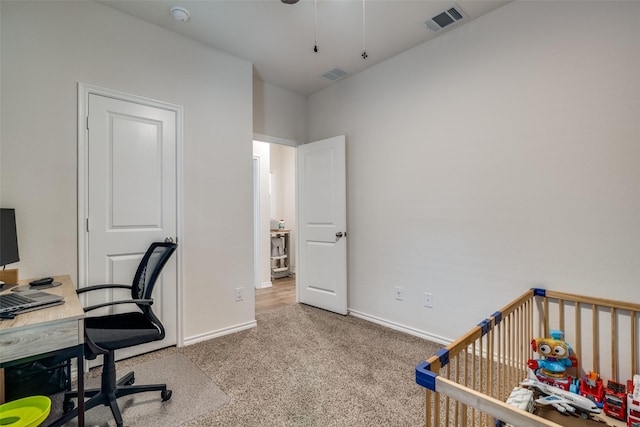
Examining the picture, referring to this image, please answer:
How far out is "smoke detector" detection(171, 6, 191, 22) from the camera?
2.26 meters

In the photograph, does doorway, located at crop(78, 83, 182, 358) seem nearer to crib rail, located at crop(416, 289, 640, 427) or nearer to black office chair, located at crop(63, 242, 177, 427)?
black office chair, located at crop(63, 242, 177, 427)

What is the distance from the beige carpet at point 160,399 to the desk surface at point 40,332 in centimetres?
74

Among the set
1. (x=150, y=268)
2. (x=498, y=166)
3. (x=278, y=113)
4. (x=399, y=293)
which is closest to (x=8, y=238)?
(x=150, y=268)

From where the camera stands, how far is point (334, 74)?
3.37 m

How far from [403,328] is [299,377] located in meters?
1.25

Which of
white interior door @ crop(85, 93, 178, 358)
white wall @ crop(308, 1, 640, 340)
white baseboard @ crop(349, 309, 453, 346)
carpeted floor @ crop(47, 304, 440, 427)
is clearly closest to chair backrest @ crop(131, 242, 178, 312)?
white interior door @ crop(85, 93, 178, 358)

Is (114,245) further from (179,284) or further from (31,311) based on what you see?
(31,311)

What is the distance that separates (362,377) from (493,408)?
1333 millimetres

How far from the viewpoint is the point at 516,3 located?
2.21 metres

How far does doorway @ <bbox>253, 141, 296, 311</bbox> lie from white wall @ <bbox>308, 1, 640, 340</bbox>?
4.88 feet

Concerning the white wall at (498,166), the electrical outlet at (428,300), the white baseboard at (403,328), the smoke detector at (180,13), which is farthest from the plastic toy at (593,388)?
the smoke detector at (180,13)

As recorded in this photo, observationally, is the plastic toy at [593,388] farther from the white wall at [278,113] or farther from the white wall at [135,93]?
the white wall at [278,113]

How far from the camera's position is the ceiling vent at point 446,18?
7.59 ft

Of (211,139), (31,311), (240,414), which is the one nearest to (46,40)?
(211,139)
